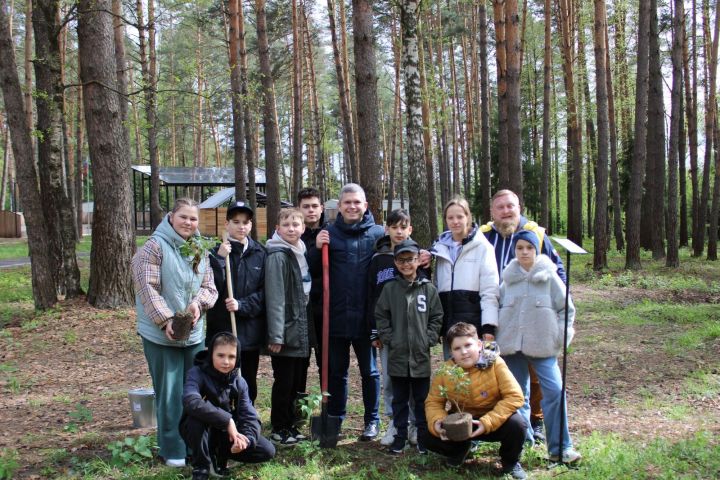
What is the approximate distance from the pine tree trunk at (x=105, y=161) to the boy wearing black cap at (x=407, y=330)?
21.0 feet

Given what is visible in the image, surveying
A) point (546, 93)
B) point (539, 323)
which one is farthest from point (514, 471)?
point (546, 93)

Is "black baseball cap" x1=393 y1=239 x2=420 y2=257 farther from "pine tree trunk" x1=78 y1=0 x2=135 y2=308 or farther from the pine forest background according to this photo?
"pine tree trunk" x1=78 y1=0 x2=135 y2=308

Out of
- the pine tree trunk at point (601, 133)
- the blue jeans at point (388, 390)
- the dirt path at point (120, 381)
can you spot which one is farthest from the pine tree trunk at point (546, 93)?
the blue jeans at point (388, 390)

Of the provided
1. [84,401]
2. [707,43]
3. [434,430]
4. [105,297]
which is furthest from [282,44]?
[434,430]

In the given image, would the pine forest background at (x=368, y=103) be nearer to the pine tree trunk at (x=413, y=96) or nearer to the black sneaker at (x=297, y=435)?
the pine tree trunk at (x=413, y=96)

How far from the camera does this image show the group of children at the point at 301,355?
3900mm

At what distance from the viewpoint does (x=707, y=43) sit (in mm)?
21375

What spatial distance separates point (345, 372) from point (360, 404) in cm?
129

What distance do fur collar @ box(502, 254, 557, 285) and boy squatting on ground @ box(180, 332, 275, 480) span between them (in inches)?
78.1

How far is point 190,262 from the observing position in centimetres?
429

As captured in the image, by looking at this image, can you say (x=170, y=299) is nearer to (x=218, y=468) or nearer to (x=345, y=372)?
(x=218, y=468)

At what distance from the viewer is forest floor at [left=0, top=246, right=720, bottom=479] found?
4152 mm

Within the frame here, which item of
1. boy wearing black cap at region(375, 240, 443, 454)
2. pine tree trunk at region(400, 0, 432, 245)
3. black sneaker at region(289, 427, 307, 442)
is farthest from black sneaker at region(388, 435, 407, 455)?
pine tree trunk at region(400, 0, 432, 245)

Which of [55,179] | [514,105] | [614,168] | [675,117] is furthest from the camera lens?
[614,168]
